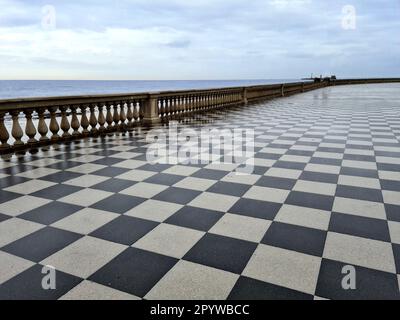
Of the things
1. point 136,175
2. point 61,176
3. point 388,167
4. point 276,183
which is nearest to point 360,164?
point 388,167

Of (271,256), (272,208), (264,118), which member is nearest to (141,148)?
(272,208)

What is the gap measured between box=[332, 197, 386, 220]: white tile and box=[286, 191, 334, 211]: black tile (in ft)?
0.20

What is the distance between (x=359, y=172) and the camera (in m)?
3.79

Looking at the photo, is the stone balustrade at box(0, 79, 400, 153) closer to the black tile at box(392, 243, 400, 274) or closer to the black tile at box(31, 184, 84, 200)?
the black tile at box(31, 184, 84, 200)

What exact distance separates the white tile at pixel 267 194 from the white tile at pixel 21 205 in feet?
6.42

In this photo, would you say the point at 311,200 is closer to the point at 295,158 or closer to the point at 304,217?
the point at 304,217

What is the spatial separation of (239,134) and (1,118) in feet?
13.4

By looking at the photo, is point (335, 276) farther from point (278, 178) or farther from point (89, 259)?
point (278, 178)

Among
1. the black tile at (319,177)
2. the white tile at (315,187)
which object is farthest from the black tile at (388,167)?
the white tile at (315,187)

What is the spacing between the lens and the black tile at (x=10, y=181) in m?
3.45

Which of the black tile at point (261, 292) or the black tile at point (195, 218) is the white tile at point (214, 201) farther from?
the black tile at point (261, 292)

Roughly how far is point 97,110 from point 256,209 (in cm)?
518

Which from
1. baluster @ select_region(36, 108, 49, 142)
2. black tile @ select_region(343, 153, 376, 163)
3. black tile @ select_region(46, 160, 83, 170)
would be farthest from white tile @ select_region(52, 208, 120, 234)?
black tile @ select_region(343, 153, 376, 163)
